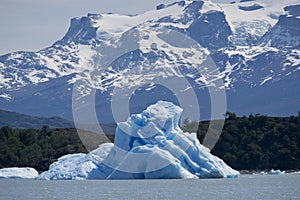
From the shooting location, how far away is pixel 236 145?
9825cm

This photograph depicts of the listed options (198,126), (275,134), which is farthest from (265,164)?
(198,126)

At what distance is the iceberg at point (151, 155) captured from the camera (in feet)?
223

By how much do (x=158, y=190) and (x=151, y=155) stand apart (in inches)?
393

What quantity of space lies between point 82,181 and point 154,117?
8566 mm

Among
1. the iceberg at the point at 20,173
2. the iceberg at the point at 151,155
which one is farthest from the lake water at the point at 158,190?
the iceberg at the point at 20,173

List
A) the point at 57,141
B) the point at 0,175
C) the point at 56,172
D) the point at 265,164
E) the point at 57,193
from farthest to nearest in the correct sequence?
the point at 57,141
the point at 265,164
the point at 0,175
the point at 56,172
the point at 57,193

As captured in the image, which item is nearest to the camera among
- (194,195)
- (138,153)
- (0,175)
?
(194,195)

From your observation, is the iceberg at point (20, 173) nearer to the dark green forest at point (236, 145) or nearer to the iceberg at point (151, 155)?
the iceberg at point (151, 155)

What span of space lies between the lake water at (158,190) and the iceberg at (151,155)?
121 centimetres

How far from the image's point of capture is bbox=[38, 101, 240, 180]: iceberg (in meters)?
68.0

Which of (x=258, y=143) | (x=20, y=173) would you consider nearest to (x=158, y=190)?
(x=20, y=173)

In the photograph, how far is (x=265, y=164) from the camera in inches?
3760

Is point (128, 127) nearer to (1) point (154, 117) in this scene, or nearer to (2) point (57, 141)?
(1) point (154, 117)

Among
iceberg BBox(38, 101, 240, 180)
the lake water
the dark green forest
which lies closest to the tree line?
the dark green forest
